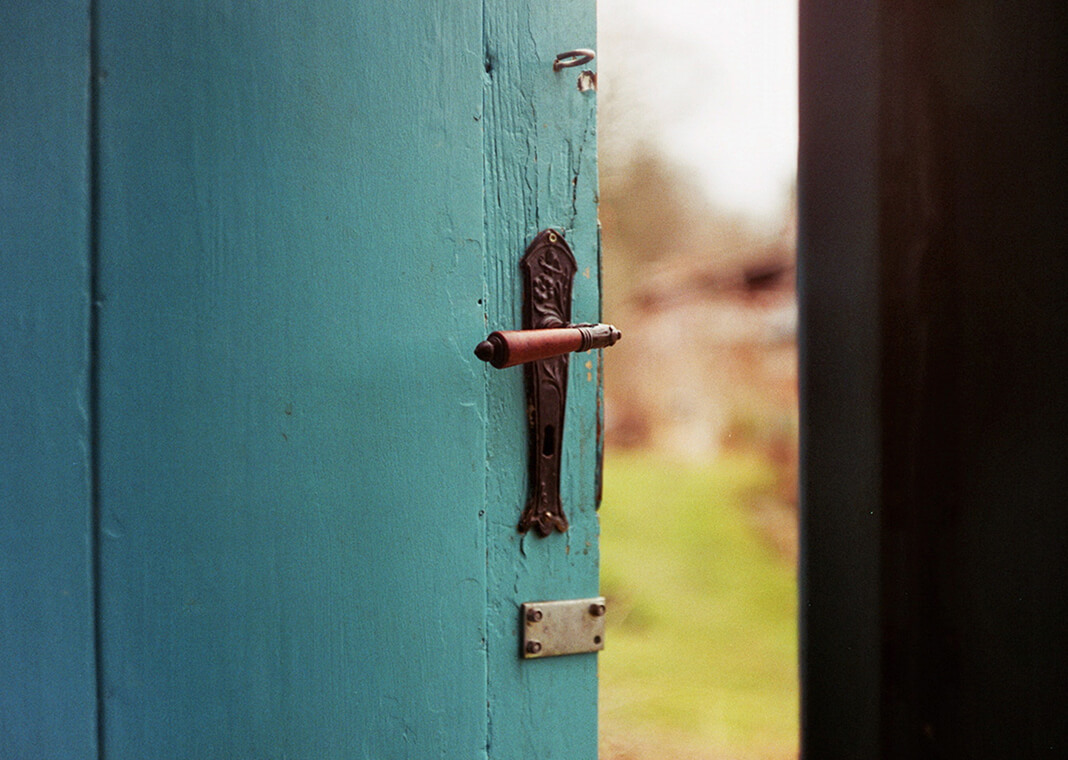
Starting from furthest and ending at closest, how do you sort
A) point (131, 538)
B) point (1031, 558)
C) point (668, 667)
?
1. point (668, 667)
2. point (1031, 558)
3. point (131, 538)

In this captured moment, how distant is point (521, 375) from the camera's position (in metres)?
0.56

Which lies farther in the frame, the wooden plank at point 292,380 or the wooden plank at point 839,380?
the wooden plank at point 839,380

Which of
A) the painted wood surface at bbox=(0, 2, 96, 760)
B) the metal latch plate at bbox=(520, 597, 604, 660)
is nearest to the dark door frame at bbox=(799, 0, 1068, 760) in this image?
the metal latch plate at bbox=(520, 597, 604, 660)

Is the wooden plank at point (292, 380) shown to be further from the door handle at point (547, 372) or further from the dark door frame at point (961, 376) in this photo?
the dark door frame at point (961, 376)

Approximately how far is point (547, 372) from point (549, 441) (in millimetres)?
51

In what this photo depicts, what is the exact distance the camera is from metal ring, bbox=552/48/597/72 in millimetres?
561

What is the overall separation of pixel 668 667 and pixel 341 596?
2.57ft

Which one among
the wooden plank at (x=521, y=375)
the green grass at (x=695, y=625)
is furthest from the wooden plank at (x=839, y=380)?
the green grass at (x=695, y=625)

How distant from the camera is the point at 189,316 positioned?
48cm

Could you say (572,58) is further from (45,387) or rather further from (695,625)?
(695,625)

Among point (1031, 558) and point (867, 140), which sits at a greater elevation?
point (867, 140)

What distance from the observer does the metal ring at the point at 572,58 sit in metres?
0.56

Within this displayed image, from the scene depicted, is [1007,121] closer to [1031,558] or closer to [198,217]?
[1031,558]

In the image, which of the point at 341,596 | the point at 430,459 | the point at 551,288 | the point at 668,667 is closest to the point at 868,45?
the point at 551,288
